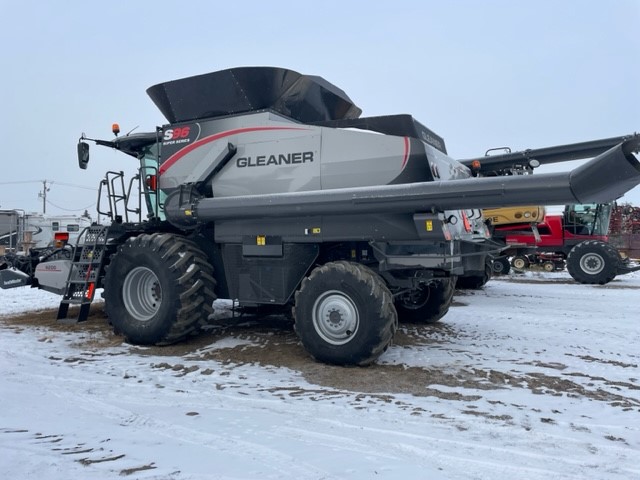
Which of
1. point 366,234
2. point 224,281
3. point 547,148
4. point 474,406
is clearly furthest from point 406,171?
point 547,148

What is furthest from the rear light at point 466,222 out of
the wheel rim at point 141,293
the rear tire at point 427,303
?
the wheel rim at point 141,293

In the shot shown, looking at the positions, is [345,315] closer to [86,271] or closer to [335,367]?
[335,367]

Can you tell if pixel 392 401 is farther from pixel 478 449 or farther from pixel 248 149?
pixel 248 149

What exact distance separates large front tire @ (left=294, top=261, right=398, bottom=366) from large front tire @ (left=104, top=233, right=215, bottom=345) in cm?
143

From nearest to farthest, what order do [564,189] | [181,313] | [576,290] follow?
[564,189] < [181,313] < [576,290]

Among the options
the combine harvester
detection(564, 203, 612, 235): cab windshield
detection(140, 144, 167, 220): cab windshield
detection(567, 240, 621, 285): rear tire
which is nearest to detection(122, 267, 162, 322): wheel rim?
detection(140, 144, 167, 220): cab windshield

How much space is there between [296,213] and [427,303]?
2.96 meters

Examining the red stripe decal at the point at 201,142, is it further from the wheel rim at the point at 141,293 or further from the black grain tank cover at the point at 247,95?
the wheel rim at the point at 141,293

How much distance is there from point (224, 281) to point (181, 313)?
75 centimetres

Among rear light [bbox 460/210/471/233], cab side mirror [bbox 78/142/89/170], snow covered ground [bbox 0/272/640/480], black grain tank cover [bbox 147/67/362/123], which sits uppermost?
black grain tank cover [bbox 147/67/362/123]

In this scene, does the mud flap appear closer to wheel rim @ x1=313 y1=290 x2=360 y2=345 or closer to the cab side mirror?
the cab side mirror

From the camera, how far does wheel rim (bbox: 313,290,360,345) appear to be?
15.7ft

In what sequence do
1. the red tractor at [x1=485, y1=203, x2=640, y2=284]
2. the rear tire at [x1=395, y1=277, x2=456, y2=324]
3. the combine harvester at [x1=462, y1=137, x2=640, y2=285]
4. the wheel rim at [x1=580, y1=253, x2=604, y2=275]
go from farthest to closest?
the wheel rim at [x1=580, y1=253, x2=604, y2=275] < the red tractor at [x1=485, y1=203, x2=640, y2=284] < the combine harvester at [x1=462, y1=137, x2=640, y2=285] < the rear tire at [x1=395, y1=277, x2=456, y2=324]

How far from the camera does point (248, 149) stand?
5.75 metres
